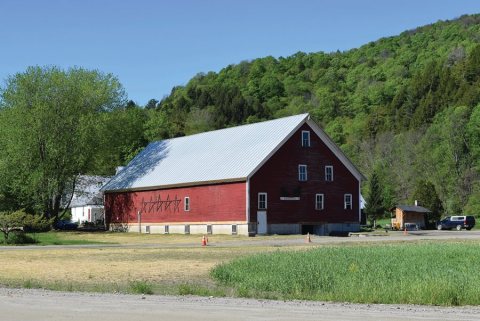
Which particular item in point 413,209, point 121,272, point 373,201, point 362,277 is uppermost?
point 373,201

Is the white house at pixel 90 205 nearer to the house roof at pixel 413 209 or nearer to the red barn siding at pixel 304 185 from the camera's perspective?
the red barn siding at pixel 304 185

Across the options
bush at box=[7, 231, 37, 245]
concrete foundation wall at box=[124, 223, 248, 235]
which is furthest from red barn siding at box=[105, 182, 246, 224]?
bush at box=[7, 231, 37, 245]

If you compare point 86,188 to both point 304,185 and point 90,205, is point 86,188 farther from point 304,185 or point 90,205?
point 304,185

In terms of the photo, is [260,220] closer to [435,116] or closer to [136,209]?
[136,209]

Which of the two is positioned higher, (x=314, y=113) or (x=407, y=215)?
(x=314, y=113)

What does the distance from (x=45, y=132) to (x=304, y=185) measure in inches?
1049

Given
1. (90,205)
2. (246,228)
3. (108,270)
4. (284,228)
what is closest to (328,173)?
(284,228)

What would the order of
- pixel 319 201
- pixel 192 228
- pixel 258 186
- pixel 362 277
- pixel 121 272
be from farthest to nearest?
1. pixel 192 228
2. pixel 319 201
3. pixel 258 186
4. pixel 121 272
5. pixel 362 277

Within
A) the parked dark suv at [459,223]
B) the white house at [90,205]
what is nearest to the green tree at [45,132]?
the white house at [90,205]

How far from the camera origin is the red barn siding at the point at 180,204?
59.2 metres

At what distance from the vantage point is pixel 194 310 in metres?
15.0

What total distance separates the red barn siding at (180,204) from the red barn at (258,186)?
0.09 meters

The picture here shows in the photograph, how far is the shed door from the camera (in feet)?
192

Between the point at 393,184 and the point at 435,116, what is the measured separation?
24.2 meters
